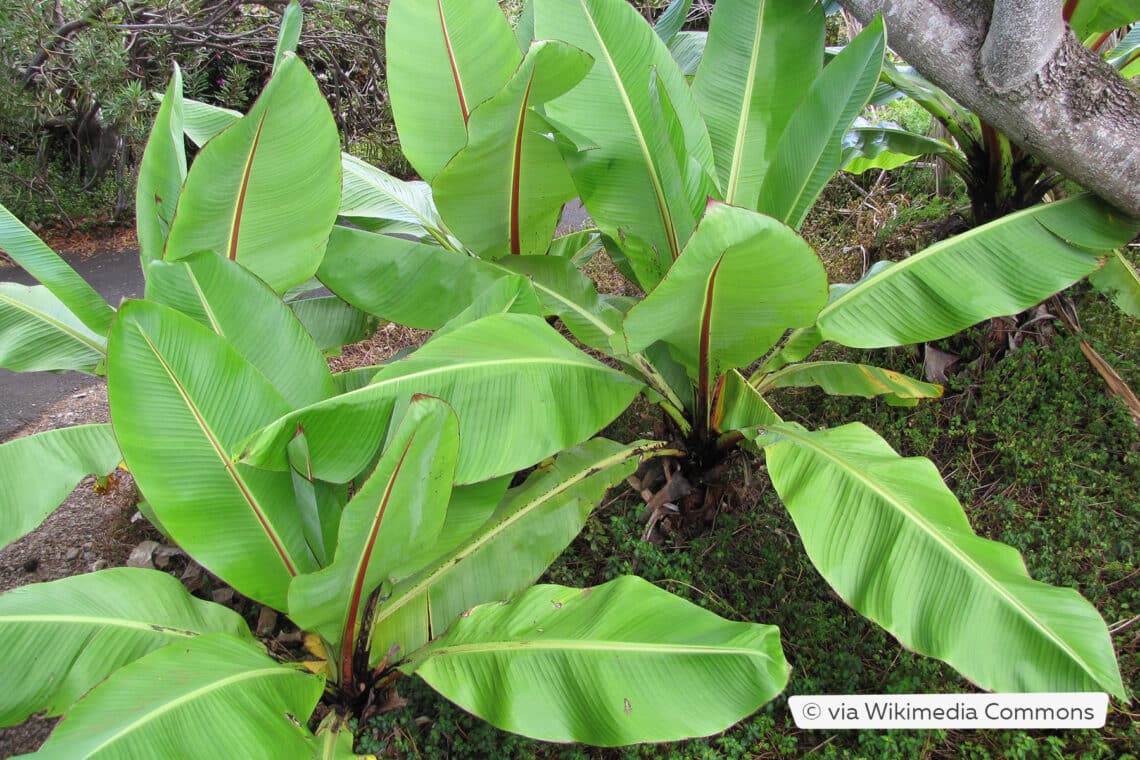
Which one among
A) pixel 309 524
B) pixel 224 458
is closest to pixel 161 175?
pixel 224 458

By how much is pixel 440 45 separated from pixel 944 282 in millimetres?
1409

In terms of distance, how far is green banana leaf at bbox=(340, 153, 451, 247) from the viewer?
2217mm

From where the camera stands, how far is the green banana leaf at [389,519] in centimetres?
A: 107

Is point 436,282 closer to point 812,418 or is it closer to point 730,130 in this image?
point 730,130

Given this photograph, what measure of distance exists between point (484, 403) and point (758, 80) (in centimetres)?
124

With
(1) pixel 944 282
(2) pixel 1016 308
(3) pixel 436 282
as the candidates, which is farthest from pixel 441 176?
(2) pixel 1016 308

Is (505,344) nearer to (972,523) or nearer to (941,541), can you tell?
(941,541)

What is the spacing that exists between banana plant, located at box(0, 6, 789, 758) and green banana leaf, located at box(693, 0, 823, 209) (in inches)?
29.1

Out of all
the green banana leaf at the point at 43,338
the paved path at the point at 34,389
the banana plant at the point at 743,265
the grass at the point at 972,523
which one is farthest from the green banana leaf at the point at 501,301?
the paved path at the point at 34,389

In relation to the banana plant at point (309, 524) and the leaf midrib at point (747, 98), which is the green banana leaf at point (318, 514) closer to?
the banana plant at point (309, 524)

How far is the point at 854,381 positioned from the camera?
6.05ft

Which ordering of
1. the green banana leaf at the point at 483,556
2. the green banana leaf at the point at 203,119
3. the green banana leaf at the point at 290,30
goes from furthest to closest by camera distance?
1. the green banana leaf at the point at 203,119
2. the green banana leaf at the point at 290,30
3. the green banana leaf at the point at 483,556

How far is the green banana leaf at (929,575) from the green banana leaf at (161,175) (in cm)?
155

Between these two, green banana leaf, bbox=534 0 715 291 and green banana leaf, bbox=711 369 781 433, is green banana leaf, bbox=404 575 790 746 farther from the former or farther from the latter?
green banana leaf, bbox=534 0 715 291
